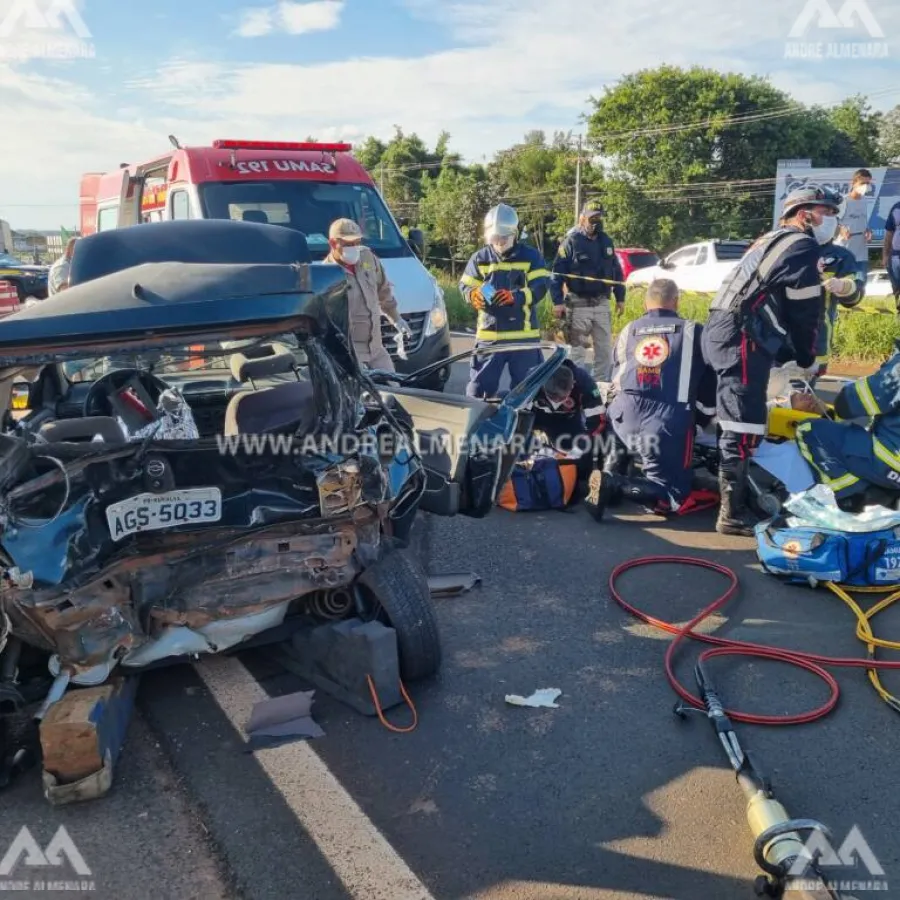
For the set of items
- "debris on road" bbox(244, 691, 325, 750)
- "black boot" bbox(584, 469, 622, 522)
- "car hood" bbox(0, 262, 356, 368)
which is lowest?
"debris on road" bbox(244, 691, 325, 750)

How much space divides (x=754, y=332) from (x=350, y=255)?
9.55 ft

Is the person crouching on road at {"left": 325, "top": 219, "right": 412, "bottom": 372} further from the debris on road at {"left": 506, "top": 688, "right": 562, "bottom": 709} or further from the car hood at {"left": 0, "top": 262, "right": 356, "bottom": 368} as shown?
the debris on road at {"left": 506, "top": 688, "right": 562, "bottom": 709}

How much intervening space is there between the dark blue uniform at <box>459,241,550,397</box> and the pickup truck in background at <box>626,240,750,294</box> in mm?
13188

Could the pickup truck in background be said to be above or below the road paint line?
above

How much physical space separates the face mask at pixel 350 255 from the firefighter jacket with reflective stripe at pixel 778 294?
263 centimetres

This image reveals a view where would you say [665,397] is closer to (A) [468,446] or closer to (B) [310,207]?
(A) [468,446]

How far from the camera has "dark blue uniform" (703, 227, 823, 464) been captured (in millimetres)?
4773

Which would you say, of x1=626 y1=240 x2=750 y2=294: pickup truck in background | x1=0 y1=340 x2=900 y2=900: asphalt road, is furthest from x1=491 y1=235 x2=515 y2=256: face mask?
x1=626 y1=240 x2=750 y2=294: pickup truck in background

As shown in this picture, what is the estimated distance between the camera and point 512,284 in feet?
21.7

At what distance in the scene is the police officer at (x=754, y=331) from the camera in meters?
4.74

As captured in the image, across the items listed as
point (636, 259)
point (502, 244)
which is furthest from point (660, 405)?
point (636, 259)

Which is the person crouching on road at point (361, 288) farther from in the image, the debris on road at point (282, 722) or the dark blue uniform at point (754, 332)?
the debris on road at point (282, 722)

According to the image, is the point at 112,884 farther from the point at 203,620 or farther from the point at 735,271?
the point at 735,271

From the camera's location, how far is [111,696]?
283 centimetres
